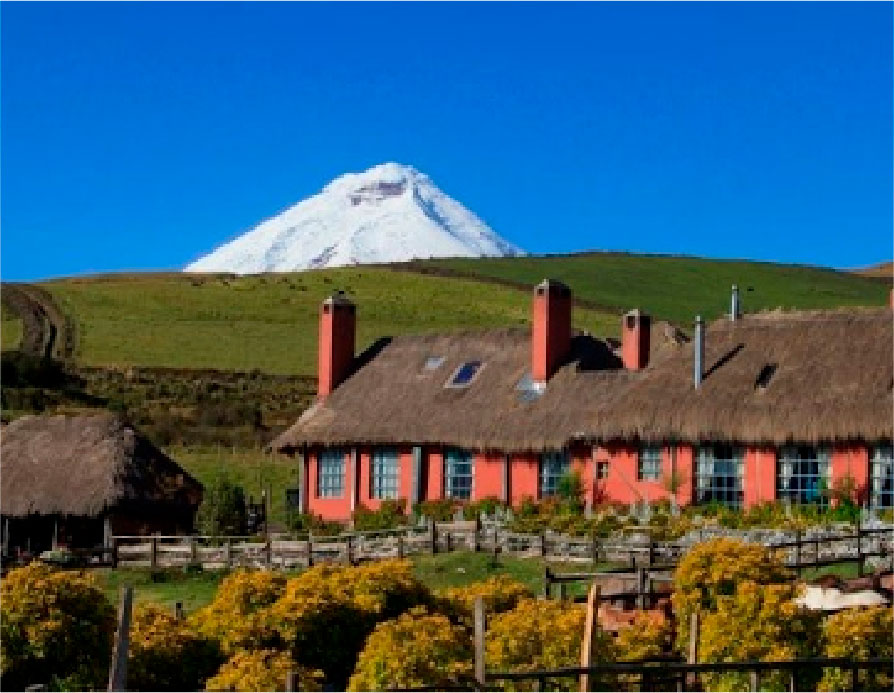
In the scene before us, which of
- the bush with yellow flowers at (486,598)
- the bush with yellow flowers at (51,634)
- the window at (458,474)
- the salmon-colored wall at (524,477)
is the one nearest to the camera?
the bush with yellow flowers at (51,634)

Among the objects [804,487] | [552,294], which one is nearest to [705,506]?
[804,487]

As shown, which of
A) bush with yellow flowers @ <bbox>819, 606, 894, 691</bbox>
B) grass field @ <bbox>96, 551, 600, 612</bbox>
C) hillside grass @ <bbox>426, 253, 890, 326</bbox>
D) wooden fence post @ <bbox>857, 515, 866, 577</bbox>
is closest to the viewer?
bush with yellow flowers @ <bbox>819, 606, 894, 691</bbox>

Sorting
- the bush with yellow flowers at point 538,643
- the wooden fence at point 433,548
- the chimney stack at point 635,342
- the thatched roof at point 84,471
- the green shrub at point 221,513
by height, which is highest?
the chimney stack at point 635,342

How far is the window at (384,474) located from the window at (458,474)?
1.62 m

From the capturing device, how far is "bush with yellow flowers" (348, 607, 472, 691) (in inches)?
696

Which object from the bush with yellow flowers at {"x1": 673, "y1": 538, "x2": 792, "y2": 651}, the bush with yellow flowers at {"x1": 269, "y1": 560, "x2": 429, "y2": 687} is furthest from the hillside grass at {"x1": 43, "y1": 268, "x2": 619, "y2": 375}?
the bush with yellow flowers at {"x1": 269, "y1": 560, "x2": 429, "y2": 687}

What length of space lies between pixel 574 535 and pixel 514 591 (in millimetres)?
14917

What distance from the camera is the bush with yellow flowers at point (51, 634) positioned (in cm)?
1886

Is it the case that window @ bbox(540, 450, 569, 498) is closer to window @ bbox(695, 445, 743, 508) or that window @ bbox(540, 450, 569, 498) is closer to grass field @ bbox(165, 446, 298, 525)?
window @ bbox(695, 445, 743, 508)

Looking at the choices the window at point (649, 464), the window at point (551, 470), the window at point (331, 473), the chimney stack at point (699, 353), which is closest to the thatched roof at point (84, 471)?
the window at point (331, 473)

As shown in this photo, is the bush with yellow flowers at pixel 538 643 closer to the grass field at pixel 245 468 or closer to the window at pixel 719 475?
the window at pixel 719 475

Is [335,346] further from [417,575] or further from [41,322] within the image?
[41,322]

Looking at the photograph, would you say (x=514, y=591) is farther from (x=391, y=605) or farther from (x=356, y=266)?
(x=356, y=266)

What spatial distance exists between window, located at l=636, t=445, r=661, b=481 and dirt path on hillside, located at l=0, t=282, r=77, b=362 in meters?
41.5
